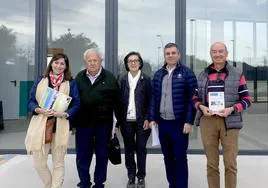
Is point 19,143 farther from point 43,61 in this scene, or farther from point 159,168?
point 159,168

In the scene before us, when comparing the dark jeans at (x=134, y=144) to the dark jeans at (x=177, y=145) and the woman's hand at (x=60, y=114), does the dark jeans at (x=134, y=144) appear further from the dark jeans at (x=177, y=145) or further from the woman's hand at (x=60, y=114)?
the woman's hand at (x=60, y=114)

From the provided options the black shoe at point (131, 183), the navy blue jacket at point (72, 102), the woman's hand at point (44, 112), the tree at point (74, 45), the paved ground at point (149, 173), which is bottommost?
the paved ground at point (149, 173)

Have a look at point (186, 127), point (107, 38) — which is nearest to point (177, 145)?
point (186, 127)

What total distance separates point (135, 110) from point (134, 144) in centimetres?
44

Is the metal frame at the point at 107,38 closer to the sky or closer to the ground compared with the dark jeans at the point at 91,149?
closer to the sky

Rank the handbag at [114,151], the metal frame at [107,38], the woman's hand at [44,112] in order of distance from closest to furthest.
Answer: the woman's hand at [44,112] < the handbag at [114,151] < the metal frame at [107,38]

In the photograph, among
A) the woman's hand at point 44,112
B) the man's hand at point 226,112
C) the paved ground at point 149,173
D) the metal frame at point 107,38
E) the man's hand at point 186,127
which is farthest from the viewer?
the metal frame at point 107,38

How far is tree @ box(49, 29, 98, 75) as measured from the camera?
679cm

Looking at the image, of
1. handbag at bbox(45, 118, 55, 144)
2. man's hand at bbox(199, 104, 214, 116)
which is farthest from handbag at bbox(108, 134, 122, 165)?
man's hand at bbox(199, 104, 214, 116)

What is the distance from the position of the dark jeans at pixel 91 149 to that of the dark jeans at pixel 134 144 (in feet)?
0.95

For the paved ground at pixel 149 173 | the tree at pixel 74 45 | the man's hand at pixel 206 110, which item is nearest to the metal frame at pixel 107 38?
the tree at pixel 74 45

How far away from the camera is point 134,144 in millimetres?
4484

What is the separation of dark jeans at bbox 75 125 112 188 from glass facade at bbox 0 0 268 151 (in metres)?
2.64

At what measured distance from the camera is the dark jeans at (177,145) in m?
4.01
